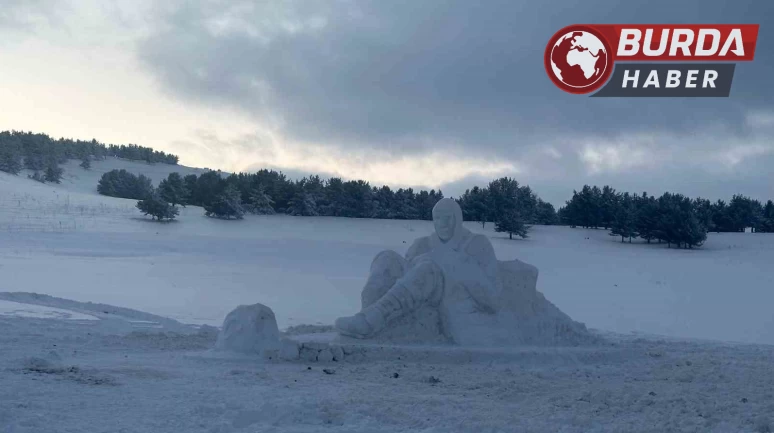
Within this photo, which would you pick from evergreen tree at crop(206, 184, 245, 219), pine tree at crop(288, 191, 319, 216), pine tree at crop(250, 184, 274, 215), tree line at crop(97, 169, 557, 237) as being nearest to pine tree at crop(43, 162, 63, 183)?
tree line at crop(97, 169, 557, 237)

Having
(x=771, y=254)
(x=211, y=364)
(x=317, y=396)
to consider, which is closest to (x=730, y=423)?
(x=317, y=396)

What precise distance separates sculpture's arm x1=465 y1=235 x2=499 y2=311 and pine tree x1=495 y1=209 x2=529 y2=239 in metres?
21.9

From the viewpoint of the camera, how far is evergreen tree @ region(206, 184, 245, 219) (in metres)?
34.1

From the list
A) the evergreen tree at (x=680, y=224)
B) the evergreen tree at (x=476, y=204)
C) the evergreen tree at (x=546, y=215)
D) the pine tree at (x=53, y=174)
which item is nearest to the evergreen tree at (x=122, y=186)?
the pine tree at (x=53, y=174)

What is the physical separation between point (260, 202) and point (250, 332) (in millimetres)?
28560

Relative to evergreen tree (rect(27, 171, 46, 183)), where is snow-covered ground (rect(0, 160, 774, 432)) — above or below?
below

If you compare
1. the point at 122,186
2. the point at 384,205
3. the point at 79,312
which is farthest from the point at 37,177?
the point at 79,312

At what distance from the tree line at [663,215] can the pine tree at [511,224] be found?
393cm

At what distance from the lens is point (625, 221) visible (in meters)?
31.0

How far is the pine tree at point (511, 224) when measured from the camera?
102 feet

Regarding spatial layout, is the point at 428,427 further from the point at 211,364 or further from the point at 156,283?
the point at 156,283

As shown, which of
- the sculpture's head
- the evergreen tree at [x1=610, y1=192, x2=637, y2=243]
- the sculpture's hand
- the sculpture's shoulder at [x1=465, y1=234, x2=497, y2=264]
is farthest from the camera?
the evergreen tree at [x1=610, y1=192, x2=637, y2=243]

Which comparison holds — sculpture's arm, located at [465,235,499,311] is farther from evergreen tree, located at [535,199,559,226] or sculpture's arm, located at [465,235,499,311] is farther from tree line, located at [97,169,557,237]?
evergreen tree, located at [535,199,559,226]

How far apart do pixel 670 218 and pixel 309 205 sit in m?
16.8
